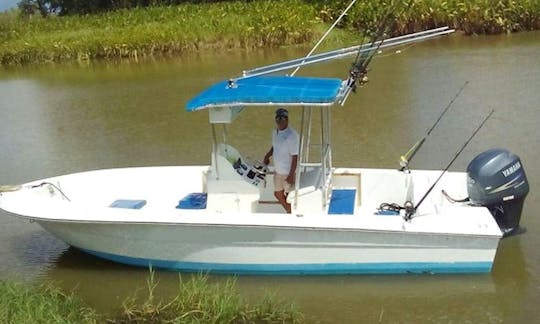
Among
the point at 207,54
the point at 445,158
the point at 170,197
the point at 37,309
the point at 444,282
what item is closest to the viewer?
the point at 37,309

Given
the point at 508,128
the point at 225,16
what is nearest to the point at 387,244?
the point at 508,128

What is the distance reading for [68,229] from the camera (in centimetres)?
696

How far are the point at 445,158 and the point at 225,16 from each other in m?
16.5

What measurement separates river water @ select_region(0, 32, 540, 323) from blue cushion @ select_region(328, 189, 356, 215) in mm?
667

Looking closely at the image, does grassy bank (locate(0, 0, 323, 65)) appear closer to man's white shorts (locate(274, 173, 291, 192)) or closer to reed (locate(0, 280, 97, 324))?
man's white shorts (locate(274, 173, 291, 192))

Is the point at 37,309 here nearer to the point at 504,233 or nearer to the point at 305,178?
the point at 305,178

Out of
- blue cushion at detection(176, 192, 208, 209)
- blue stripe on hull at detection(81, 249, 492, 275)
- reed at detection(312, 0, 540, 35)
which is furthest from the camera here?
reed at detection(312, 0, 540, 35)

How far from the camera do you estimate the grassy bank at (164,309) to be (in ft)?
18.2

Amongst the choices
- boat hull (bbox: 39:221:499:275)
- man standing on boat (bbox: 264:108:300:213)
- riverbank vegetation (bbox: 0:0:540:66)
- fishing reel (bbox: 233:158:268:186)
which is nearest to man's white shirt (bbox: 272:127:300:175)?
man standing on boat (bbox: 264:108:300:213)

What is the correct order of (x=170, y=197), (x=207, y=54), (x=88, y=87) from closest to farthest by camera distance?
1. (x=170, y=197)
2. (x=88, y=87)
3. (x=207, y=54)

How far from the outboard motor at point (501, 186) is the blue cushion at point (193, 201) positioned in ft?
8.57

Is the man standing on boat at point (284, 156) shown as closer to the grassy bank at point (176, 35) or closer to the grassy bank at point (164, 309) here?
the grassy bank at point (164, 309)

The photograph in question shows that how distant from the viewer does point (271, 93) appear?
6520mm

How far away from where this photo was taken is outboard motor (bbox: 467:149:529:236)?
6410 millimetres
